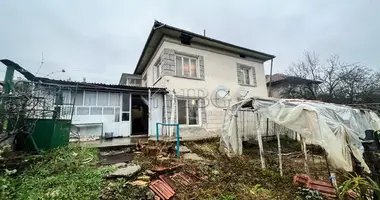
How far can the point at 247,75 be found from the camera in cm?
1174

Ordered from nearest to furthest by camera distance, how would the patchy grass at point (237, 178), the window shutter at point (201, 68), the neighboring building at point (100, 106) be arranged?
the patchy grass at point (237, 178)
the neighboring building at point (100, 106)
the window shutter at point (201, 68)

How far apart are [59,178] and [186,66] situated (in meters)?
7.54

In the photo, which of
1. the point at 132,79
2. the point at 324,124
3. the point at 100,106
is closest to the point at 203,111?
the point at 100,106

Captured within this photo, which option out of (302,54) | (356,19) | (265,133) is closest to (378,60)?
(356,19)

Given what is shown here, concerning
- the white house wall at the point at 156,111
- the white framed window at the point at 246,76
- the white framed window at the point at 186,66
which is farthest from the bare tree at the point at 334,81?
the white house wall at the point at 156,111

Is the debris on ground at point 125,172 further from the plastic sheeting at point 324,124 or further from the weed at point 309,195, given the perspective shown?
the plastic sheeting at point 324,124

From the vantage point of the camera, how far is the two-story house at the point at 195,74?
28.0ft

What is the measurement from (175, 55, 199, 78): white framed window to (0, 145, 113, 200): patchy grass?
6132 millimetres

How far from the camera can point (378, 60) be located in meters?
13.4

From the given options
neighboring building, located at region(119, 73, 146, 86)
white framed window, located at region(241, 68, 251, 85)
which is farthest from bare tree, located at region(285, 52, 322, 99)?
neighboring building, located at region(119, 73, 146, 86)

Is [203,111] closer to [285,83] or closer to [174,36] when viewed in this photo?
[174,36]

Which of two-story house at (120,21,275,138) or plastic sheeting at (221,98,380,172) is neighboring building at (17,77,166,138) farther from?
plastic sheeting at (221,98,380,172)

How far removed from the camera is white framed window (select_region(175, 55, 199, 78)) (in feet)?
29.7

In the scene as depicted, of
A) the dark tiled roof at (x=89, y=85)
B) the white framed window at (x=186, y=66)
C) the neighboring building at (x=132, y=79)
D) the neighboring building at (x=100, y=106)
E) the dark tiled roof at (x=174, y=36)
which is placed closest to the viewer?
the dark tiled roof at (x=89, y=85)
